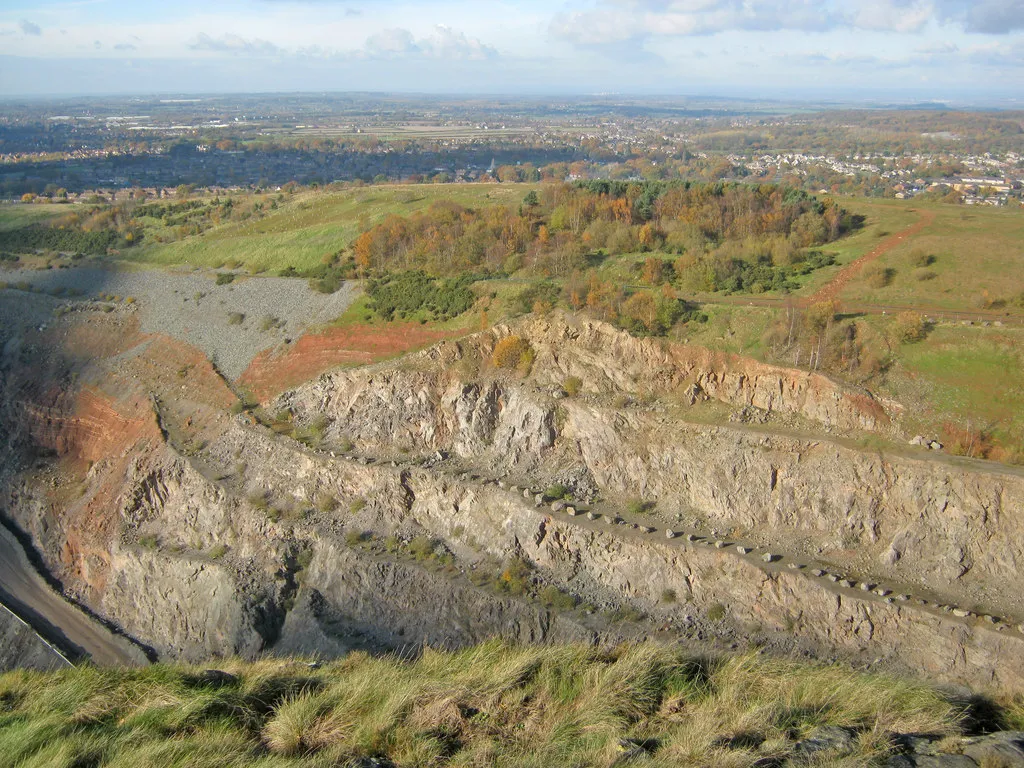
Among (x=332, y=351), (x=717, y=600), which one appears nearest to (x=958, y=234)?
(x=717, y=600)

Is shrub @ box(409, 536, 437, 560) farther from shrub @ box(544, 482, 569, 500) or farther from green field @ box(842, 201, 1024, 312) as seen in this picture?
green field @ box(842, 201, 1024, 312)

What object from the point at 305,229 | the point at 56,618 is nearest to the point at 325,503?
the point at 56,618

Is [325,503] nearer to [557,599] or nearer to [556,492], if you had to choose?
[556,492]

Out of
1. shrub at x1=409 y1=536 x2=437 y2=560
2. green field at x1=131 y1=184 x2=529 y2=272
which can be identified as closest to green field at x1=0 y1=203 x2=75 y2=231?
green field at x1=131 y1=184 x2=529 y2=272

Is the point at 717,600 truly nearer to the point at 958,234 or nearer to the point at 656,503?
the point at 656,503

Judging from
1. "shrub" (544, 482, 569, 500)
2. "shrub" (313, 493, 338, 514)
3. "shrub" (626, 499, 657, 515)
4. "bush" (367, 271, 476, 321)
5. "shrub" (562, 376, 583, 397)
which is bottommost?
"shrub" (313, 493, 338, 514)
